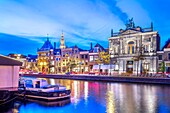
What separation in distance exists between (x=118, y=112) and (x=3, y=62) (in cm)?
1475

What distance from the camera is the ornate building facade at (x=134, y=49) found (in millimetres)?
79875

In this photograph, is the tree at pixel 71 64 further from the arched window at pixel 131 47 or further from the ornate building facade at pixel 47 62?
the arched window at pixel 131 47

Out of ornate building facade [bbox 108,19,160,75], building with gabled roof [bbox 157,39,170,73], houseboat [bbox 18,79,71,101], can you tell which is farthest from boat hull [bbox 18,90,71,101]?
building with gabled roof [bbox 157,39,170,73]

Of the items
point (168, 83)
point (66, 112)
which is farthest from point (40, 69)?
point (66, 112)

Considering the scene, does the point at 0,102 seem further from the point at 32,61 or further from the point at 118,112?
the point at 32,61

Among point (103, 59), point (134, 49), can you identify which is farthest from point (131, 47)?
point (103, 59)

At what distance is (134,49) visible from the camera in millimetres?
84938

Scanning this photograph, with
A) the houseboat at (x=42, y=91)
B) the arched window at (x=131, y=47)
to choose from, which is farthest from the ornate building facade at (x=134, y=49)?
the houseboat at (x=42, y=91)

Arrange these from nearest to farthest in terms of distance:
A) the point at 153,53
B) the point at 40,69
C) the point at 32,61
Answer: the point at 153,53, the point at 40,69, the point at 32,61

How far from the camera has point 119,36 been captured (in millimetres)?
88125

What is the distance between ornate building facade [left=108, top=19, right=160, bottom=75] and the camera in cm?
7988

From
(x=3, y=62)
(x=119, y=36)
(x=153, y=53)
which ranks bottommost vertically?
(x=3, y=62)

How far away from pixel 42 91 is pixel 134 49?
2332 inches

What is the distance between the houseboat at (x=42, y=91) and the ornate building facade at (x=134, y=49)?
49.1 meters
